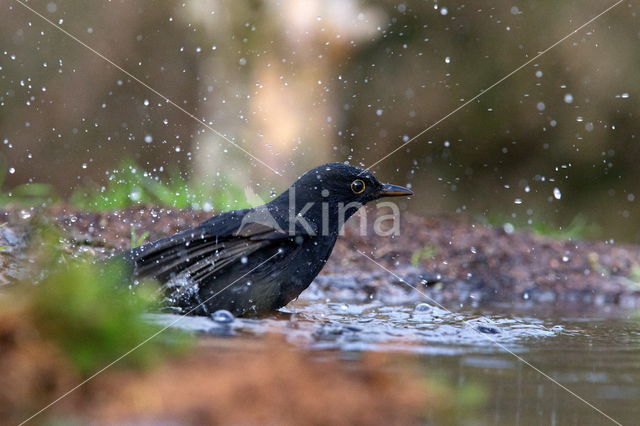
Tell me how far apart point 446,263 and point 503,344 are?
333cm

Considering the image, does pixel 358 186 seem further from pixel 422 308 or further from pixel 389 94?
pixel 389 94

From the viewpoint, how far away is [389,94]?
12078mm

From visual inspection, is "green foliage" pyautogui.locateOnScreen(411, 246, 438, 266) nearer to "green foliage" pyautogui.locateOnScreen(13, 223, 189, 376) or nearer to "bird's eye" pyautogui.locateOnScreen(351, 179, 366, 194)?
"bird's eye" pyautogui.locateOnScreen(351, 179, 366, 194)

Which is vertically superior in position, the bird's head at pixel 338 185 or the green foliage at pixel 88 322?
the bird's head at pixel 338 185

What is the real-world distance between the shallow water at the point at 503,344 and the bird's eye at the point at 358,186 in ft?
2.75

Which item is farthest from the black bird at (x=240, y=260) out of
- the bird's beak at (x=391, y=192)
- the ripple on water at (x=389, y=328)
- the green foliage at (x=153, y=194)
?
the green foliage at (x=153, y=194)

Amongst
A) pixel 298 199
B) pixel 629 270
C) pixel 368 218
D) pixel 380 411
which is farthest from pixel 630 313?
pixel 380 411

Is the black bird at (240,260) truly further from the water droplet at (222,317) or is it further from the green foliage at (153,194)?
the green foliage at (153,194)

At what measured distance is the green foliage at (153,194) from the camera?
8773mm

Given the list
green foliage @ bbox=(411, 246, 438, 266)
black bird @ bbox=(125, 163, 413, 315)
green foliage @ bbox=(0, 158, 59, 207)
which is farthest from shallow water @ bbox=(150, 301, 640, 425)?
green foliage @ bbox=(0, 158, 59, 207)

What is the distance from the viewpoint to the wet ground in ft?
10.8

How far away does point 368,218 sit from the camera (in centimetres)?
929

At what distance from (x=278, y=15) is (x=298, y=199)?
231 inches

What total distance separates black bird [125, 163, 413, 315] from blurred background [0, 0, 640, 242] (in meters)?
5.96
